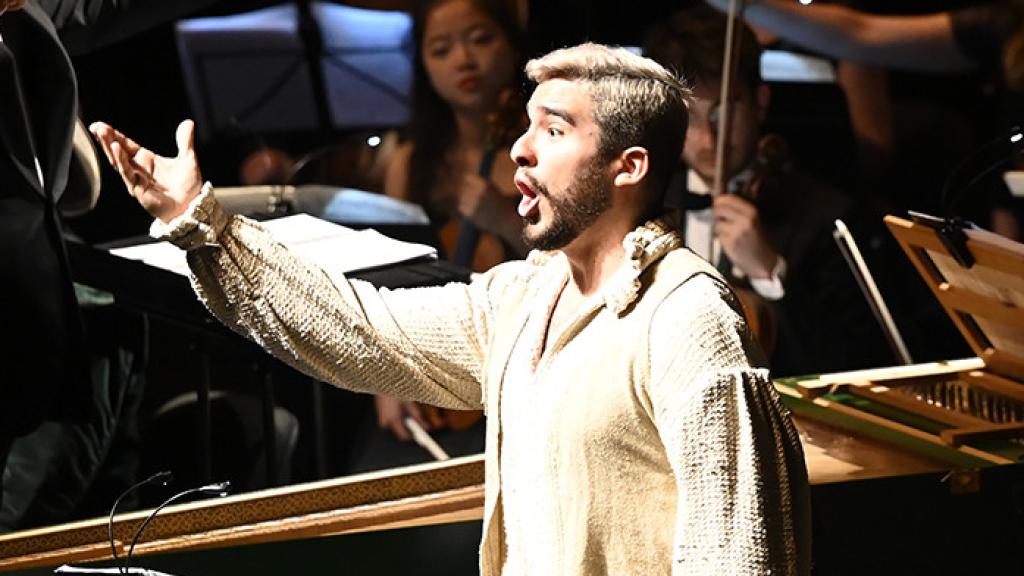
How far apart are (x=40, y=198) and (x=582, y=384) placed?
1449 mm

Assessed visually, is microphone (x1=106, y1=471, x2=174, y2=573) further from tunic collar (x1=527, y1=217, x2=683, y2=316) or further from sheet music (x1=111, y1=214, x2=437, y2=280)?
tunic collar (x1=527, y1=217, x2=683, y2=316)

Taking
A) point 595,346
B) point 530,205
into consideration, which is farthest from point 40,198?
point 595,346

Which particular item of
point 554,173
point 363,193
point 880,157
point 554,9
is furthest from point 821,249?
point 554,173

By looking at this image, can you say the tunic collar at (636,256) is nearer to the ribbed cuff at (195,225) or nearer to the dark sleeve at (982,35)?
the ribbed cuff at (195,225)

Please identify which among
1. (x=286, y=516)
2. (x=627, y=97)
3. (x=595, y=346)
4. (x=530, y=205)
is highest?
(x=627, y=97)

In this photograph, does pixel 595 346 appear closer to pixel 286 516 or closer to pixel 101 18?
pixel 286 516

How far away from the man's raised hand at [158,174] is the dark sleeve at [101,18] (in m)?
0.90

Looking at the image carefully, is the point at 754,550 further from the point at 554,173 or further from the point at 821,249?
the point at 821,249

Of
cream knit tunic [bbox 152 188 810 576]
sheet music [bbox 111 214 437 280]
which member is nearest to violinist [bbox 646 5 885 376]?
sheet music [bbox 111 214 437 280]

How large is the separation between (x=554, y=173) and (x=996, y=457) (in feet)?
5.15

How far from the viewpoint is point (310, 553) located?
356 centimetres

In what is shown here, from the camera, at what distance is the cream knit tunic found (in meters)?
2.39

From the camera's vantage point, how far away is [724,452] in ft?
7.83

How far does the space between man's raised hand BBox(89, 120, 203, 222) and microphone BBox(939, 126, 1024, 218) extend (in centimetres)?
257
